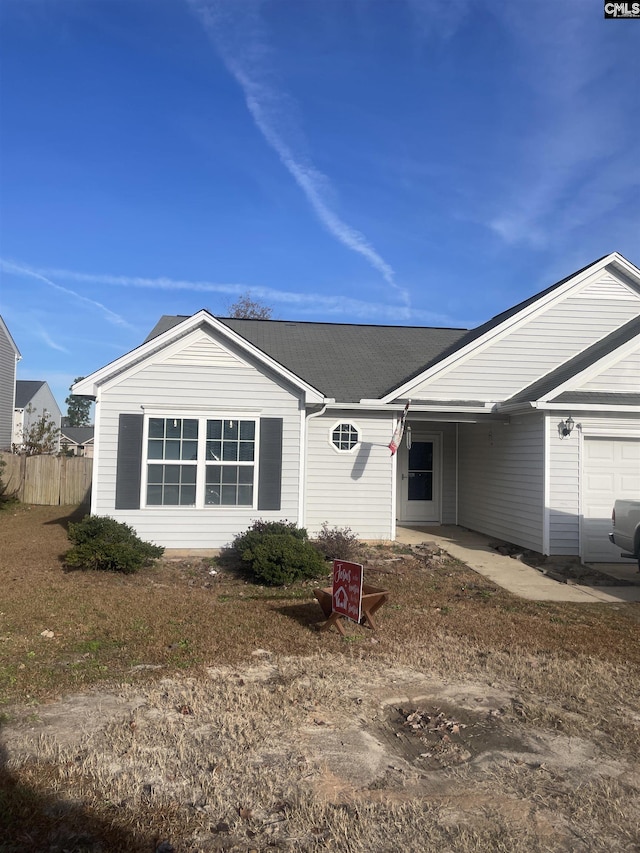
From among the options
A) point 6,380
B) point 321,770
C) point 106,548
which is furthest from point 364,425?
point 6,380

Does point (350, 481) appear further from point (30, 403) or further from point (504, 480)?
point (30, 403)

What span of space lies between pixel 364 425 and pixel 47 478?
13.0 metres

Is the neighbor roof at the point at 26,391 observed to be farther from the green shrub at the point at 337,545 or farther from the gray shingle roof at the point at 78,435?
the green shrub at the point at 337,545

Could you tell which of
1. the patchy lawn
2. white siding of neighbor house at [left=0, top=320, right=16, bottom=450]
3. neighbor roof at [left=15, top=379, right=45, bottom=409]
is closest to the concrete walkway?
the patchy lawn

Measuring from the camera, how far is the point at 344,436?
12445mm

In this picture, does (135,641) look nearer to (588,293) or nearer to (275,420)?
(275,420)

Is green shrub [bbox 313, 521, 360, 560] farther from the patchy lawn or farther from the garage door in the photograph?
the garage door

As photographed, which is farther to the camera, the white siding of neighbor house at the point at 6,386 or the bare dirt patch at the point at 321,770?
the white siding of neighbor house at the point at 6,386

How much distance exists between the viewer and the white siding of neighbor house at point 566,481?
11.1 m

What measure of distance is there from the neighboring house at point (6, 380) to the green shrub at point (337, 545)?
20346 millimetres

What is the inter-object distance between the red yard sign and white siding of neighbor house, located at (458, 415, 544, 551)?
589 cm

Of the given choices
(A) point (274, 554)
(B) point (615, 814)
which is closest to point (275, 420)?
(A) point (274, 554)

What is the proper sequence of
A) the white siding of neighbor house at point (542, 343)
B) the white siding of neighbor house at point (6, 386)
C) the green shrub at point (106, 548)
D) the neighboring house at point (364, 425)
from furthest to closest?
the white siding of neighbor house at point (6, 386) < the white siding of neighbor house at point (542, 343) < the neighboring house at point (364, 425) < the green shrub at point (106, 548)

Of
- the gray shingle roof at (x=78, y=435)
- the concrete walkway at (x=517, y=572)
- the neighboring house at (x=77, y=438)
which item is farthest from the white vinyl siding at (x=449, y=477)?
the gray shingle roof at (x=78, y=435)
